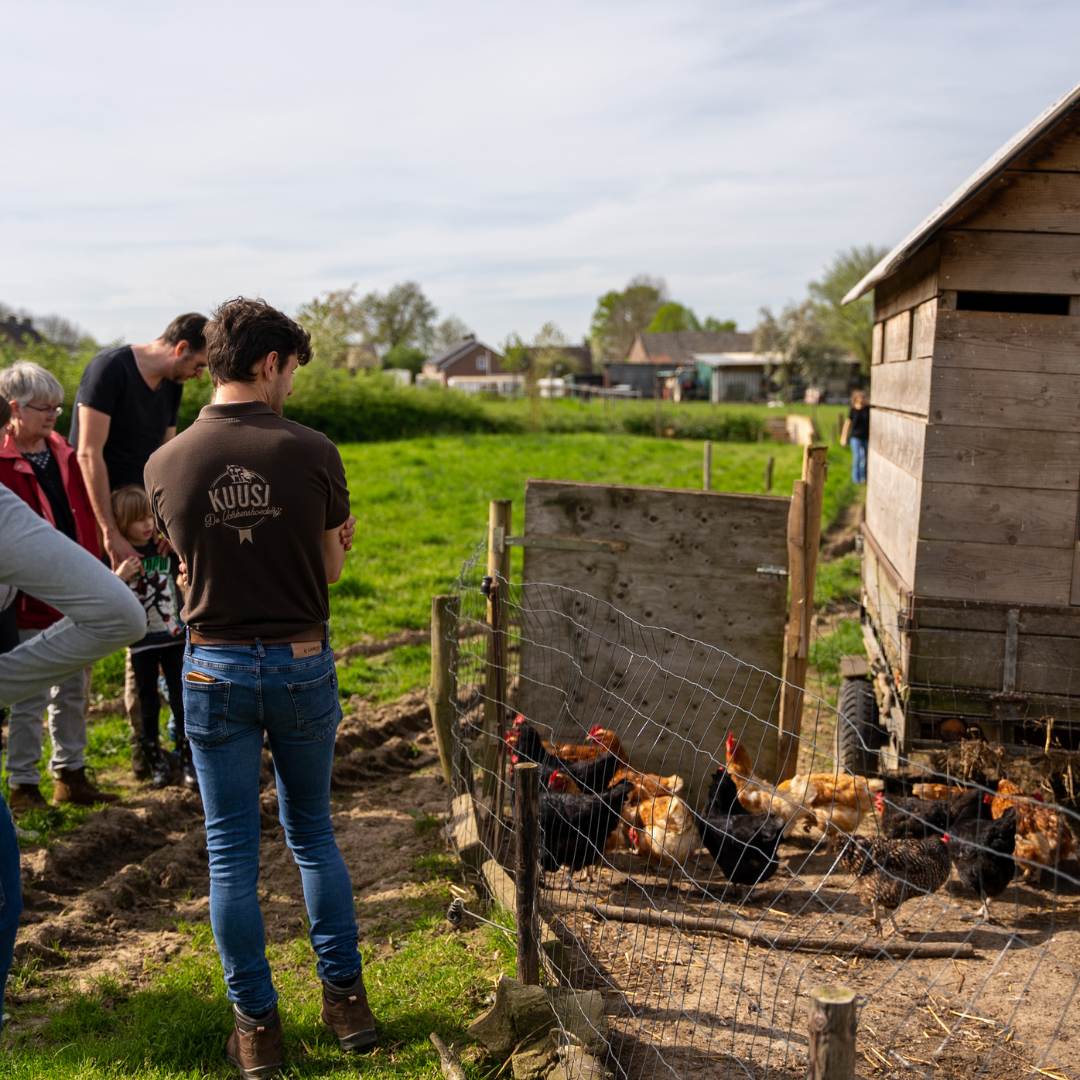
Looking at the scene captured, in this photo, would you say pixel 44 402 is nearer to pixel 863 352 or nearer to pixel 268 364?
pixel 268 364

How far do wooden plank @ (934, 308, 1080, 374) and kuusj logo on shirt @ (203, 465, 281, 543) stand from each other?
3130 millimetres

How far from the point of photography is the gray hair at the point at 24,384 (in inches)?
163

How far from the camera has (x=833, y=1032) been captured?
5.30 feet

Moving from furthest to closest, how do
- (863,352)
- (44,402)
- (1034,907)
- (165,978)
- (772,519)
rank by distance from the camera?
(863,352) < (772,519) < (44,402) < (1034,907) < (165,978)

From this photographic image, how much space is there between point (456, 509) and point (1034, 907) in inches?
383

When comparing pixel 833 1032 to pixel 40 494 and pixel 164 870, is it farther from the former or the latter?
pixel 40 494

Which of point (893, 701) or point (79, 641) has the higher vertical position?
point (79, 641)

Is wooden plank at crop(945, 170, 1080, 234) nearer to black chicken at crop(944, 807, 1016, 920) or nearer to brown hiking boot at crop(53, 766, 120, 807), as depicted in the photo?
black chicken at crop(944, 807, 1016, 920)

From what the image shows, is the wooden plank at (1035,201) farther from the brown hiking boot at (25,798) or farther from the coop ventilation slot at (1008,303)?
the brown hiking boot at (25,798)

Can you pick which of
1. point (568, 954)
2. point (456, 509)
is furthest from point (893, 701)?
point (456, 509)

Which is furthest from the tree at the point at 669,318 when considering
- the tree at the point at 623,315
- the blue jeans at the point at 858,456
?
the blue jeans at the point at 858,456

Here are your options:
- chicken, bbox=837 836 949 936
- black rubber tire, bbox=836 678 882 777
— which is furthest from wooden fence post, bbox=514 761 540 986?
black rubber tire, bbox=836 678 882 777

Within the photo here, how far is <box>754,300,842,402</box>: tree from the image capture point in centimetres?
5222

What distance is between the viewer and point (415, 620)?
7812mm
